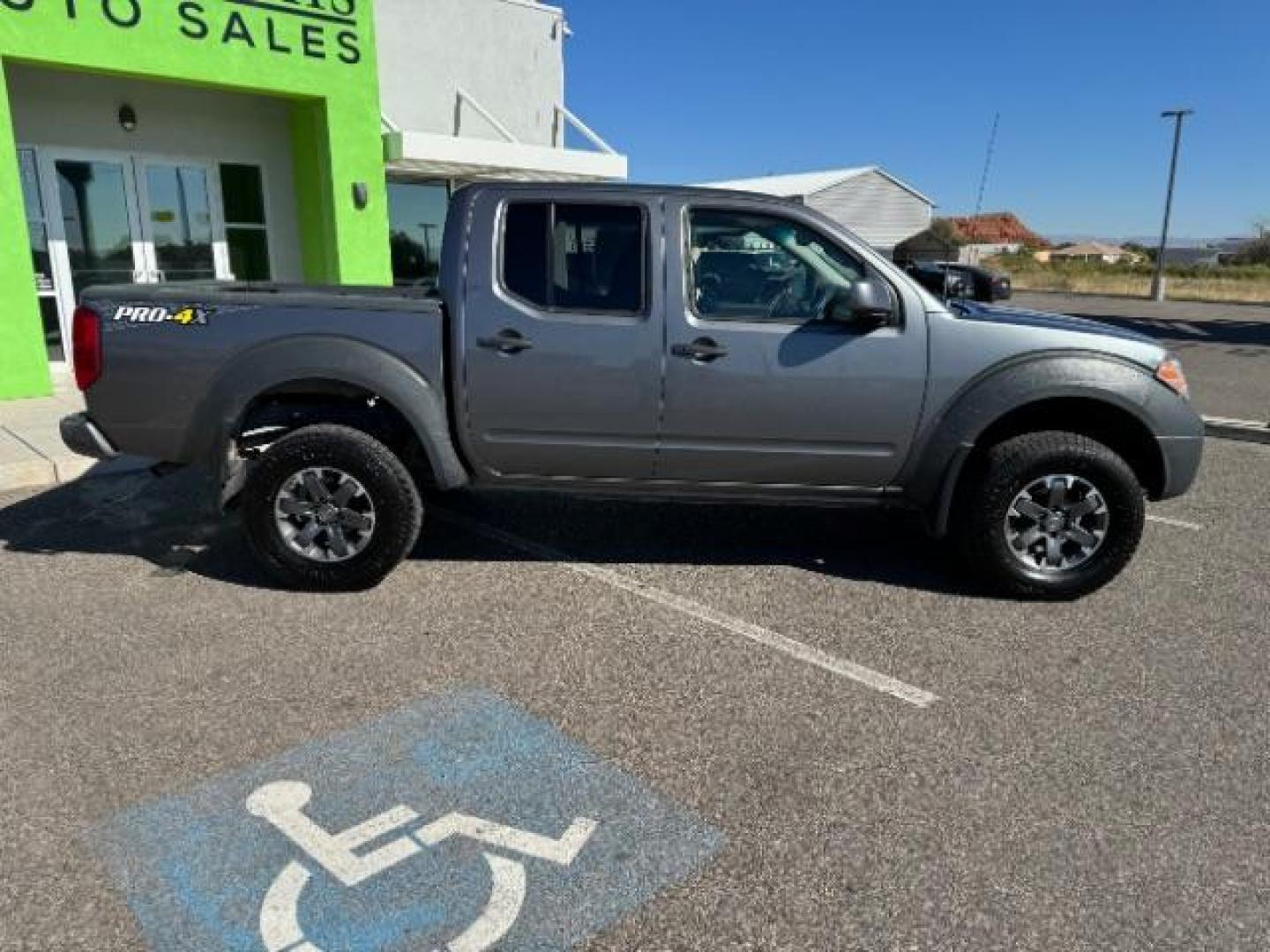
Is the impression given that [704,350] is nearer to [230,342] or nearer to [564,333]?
[564,333]

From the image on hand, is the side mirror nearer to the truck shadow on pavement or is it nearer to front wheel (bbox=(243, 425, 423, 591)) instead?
the truck shadow on pavement

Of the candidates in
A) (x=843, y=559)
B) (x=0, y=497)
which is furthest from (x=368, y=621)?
(x=0, y=497)

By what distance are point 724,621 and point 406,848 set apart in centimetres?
192

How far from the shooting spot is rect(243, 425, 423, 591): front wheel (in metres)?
4.22

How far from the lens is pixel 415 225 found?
1382 centimetres

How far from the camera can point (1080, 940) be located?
7.27 ft

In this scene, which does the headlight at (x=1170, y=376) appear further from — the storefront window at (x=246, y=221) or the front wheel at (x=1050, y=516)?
the storefront window at (x=246, y=221)

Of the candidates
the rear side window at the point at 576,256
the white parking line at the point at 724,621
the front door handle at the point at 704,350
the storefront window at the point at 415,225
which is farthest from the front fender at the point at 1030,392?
the storefront window at the point at 415,225

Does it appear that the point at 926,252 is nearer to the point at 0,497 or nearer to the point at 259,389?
the point at 259,389

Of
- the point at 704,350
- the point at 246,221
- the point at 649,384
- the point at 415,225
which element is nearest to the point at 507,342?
the point at 649,384

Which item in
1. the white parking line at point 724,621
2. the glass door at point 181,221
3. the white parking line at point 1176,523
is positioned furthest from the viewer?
the glass door at point 181,221

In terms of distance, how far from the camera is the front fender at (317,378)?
4.17 meters

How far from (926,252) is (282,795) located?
20.6ft

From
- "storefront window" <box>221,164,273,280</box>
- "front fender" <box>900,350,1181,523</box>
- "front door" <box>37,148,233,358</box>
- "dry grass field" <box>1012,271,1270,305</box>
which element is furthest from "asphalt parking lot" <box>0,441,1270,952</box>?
"dry grass field" <box>1012,271,1270,305</box>
